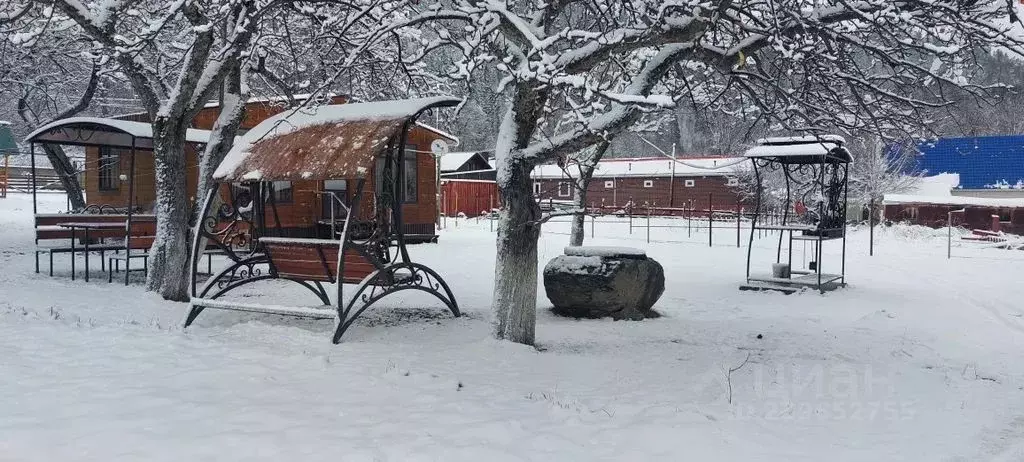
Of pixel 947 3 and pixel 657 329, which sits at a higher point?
pixel 947 3

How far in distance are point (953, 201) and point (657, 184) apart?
20709 mm

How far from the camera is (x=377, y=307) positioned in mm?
9305

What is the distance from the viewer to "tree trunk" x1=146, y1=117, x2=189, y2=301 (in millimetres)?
9062

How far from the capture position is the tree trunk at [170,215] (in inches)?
357

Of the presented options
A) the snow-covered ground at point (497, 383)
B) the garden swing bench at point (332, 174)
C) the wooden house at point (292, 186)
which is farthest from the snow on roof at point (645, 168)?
the garden swing bench at point (332, 174)

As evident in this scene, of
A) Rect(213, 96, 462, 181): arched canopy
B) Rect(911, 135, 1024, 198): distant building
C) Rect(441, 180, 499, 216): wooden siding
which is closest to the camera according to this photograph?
Rect(213, 96, 462, 181): arched canopy

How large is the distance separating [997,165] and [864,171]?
215 inches

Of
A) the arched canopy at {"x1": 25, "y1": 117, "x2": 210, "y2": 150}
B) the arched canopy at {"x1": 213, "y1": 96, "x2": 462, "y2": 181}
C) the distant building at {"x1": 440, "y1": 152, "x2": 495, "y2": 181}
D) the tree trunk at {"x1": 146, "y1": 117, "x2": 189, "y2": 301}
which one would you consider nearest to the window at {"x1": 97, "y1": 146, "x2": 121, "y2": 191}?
the arched canopy at {"x1": 25, "y1": 117, "x2": 210, "y2": 150}

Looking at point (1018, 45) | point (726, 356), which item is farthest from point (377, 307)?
point (1018, 45)

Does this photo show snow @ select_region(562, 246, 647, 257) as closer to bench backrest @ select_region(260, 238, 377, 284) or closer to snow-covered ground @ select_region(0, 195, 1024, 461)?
snow-covered ground @ select_region(0, 195, 1024, 461)

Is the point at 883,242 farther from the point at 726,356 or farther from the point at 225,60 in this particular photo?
the point at 225,60

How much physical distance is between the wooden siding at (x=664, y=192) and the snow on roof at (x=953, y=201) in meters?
14.3

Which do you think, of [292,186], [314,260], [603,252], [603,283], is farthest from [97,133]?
[603,283]

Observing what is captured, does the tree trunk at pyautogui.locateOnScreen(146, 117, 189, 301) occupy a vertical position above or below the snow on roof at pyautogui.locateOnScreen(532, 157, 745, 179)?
below
